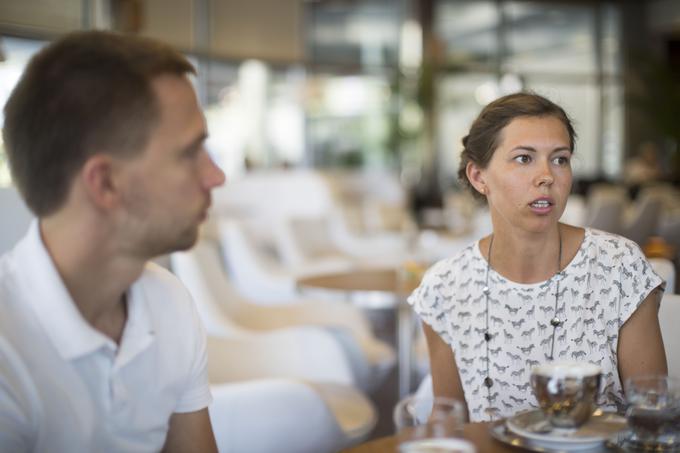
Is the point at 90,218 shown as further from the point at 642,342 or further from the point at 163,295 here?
the point at 642,342

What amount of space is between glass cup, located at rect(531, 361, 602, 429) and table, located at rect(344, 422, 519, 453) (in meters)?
0.10

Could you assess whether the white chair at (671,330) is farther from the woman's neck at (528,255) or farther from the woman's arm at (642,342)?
the woman's neck at (528,255)

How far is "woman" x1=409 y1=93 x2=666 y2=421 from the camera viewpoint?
1872mm

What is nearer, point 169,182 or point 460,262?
point 169,182

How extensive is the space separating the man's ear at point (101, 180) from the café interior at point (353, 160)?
0.28m

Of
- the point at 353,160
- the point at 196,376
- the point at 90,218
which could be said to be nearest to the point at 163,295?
the point at 196,376

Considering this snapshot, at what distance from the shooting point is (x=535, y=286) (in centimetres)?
191

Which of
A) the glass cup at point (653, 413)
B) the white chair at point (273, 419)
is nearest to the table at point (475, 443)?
the glass cup at point (653, 413)

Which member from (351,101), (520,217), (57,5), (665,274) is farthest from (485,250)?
(351,101)

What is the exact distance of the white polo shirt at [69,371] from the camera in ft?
4.28

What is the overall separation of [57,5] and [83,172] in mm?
2757

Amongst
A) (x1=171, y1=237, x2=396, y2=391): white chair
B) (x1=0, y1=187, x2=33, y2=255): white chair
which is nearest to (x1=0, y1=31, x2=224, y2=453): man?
(x1=0, y1=187, x2=33, y2=255): white chair

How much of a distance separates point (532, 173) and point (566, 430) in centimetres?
68

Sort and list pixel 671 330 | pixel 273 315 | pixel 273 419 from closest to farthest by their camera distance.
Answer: pixel 671 330 → pixel 273 419 → pixel 273 315
